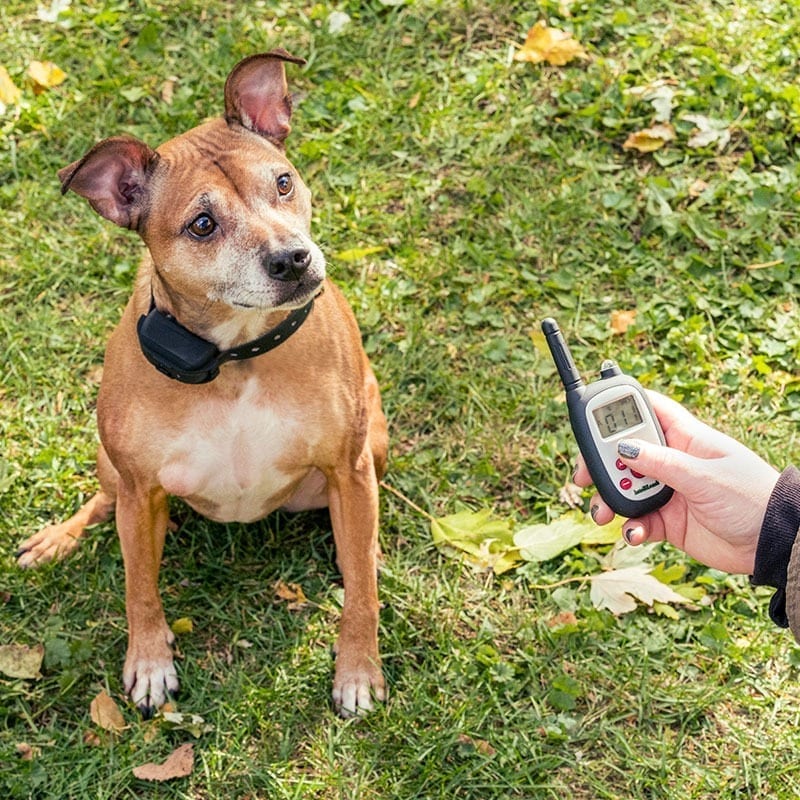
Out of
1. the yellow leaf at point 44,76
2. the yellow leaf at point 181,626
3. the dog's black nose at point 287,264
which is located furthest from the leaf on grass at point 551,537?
the yellow leaf at point 44,76

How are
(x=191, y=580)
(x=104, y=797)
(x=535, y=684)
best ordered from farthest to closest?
(x=191, y=580) < (x=535, y=684) < (x=104, y=797)

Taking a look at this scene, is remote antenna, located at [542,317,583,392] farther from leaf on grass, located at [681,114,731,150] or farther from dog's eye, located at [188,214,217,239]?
leaf on grass, located at [681,114,731,150]

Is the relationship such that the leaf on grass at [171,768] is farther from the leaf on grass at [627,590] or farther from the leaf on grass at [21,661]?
the leaf on grass at [627,590]

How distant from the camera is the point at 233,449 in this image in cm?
392

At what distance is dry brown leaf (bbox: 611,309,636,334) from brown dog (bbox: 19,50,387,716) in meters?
1.46

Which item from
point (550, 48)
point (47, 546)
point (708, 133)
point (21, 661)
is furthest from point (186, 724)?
point (550, 48)

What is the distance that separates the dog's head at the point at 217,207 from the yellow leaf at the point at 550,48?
2671 millimetres

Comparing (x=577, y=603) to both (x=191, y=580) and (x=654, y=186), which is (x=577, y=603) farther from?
(x=654, y=186)

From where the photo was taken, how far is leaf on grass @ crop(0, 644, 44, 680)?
4.30 m

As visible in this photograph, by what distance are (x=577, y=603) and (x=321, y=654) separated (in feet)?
3.33

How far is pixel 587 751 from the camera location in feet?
13.5

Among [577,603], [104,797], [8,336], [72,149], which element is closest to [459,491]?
[577,603]

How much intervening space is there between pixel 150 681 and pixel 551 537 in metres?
1.64

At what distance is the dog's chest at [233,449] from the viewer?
389 centimetres
